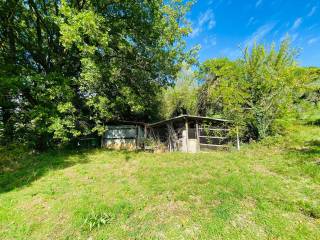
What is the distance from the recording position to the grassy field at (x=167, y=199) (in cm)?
422

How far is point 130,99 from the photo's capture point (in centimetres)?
1045

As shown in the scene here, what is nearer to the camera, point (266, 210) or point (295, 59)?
point (266, 210)

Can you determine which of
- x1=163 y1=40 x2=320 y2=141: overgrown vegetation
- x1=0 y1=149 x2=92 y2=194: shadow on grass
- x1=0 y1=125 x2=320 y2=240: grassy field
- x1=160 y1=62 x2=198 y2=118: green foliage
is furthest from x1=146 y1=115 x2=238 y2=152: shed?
x1=0 y1=149 x2=92 y2=194: shadow on grass

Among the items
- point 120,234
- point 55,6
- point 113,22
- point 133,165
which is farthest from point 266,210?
point 55,6

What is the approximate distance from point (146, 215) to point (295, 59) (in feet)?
49.7

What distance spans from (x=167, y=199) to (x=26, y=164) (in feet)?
24.5

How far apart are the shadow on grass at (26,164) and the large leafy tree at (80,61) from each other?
3.89 feet

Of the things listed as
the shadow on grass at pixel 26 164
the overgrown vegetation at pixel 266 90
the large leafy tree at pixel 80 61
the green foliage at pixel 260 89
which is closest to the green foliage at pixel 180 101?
the overgrown vegetation at pixel 266 90

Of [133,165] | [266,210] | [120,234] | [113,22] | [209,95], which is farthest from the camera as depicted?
[209,95]

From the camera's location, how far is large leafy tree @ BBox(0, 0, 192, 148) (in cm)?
949

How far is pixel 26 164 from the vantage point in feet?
31.0

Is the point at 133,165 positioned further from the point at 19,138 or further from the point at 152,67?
the point at 19,138

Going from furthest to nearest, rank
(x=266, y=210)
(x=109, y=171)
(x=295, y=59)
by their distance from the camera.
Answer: (x=295, y=59)
(x=109, y=171)
(x=266, y=210)

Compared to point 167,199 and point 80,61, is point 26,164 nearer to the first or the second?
point 80,61
